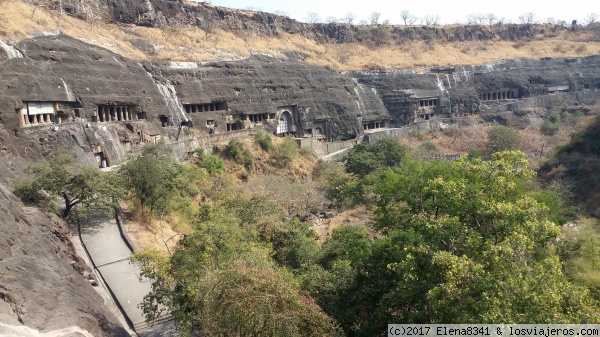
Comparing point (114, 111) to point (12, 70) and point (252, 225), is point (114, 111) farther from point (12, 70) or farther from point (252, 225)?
point (252, 225)

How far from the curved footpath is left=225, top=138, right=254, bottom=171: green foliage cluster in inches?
488

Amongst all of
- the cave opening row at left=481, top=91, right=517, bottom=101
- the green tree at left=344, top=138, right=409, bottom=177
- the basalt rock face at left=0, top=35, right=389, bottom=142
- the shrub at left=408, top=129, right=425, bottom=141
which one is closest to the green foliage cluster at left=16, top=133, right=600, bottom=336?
the basalt rock face at left=0, top=35, right=389, bottom=142

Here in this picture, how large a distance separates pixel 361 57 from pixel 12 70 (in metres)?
43.0

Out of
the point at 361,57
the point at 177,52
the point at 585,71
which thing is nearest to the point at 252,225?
the point at 177,52

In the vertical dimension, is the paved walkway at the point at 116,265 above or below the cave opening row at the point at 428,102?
below

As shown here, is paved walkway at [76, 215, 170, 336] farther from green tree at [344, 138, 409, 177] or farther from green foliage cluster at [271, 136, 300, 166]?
green tree at [344, 138, 409, 177]

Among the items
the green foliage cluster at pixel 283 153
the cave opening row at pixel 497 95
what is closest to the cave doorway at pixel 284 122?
the green foliage cluster at pixel 283 153

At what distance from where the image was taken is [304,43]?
184 feet

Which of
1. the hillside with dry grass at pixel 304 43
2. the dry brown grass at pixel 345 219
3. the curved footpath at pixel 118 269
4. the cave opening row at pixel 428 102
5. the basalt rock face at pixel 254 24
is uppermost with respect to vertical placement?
the basalt rock face at pixel 254 24

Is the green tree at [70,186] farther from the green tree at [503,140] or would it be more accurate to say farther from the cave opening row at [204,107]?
the green tree at [503,140]

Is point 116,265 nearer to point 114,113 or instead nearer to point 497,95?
point 114,113

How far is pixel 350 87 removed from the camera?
44281 mm

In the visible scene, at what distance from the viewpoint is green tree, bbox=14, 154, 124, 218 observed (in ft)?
47.7

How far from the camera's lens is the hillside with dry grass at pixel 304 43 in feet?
104
